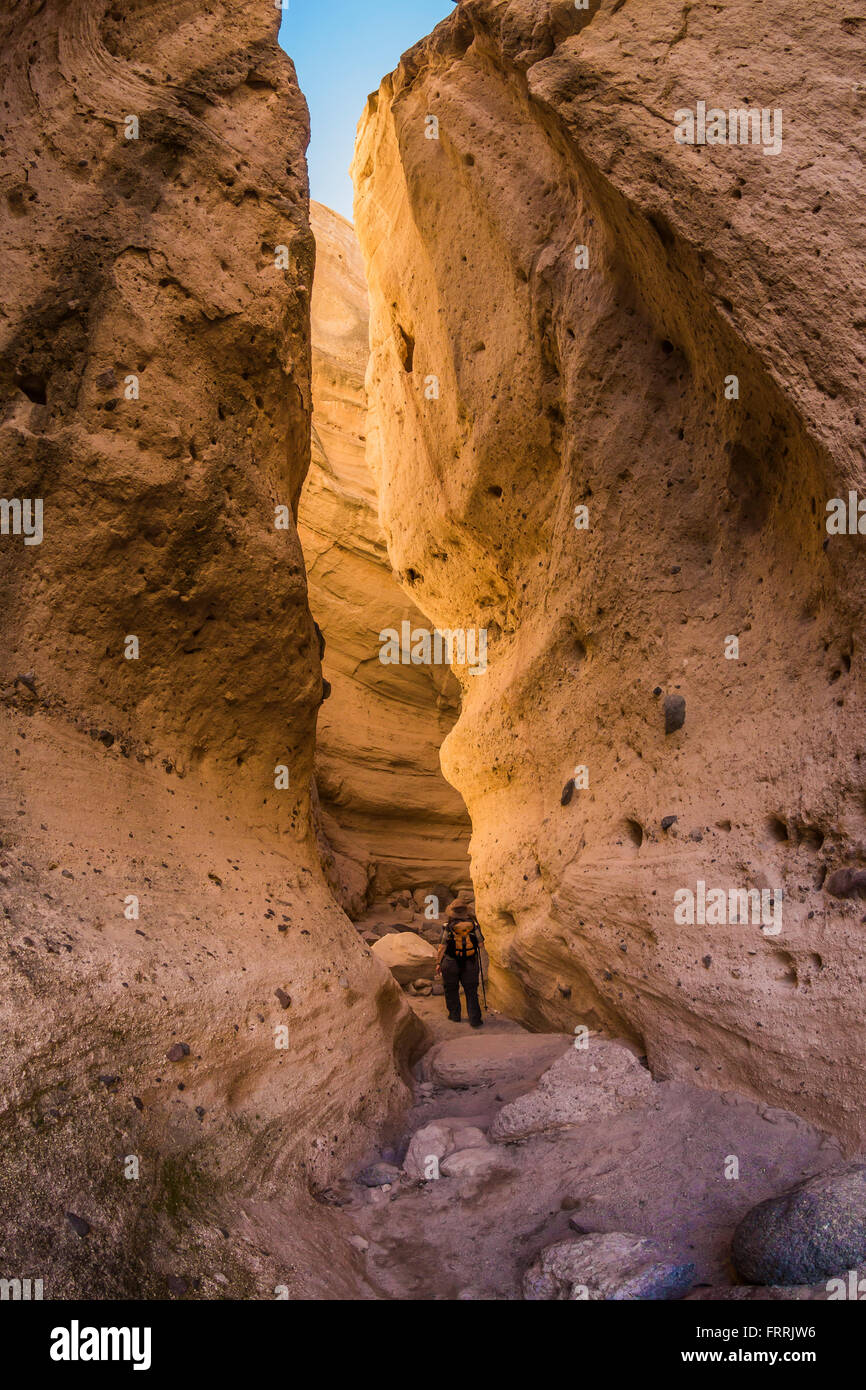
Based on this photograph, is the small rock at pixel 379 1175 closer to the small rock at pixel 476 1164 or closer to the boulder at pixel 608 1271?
the small rock at pixel 476 1164

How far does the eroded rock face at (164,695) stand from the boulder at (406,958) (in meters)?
3.59

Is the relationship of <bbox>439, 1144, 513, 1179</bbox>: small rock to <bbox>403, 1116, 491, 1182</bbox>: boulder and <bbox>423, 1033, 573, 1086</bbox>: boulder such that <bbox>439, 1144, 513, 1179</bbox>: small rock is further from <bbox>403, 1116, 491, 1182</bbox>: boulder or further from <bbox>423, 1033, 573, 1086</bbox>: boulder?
<bbox>423, 1033, 573, 1086</bbox>: boulder

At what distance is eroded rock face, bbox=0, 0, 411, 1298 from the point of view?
3.10 meters

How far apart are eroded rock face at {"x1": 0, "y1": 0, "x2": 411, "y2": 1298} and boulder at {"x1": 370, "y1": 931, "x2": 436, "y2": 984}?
3588mm

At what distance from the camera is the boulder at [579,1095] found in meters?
4.26

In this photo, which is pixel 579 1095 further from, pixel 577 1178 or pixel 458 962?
pixel 458 962

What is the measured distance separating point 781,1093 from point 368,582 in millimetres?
11301

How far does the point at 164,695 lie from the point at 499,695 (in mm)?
3005

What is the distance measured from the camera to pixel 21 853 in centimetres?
363

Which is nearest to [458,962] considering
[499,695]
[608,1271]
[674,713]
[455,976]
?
[455,976]

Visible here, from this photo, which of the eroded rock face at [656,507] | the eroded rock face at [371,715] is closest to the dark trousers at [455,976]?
the eroded rock face at [656,507]
